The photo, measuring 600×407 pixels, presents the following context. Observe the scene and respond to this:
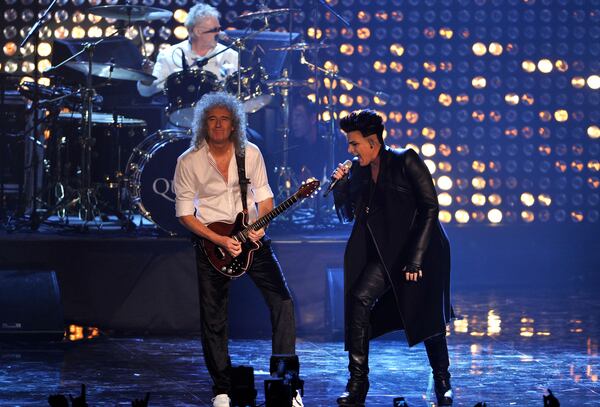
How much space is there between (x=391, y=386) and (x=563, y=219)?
6.82 metres

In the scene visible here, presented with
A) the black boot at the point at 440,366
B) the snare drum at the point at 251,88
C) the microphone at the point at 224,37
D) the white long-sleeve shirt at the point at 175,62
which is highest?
the microphone at the point at 224,37

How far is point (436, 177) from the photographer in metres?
13.3

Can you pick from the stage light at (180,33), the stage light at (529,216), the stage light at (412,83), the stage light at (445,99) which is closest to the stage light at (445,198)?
the stage light at (529,216)

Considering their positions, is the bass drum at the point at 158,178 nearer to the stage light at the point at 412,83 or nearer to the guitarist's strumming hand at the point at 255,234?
the guitarist's strumming hand at the point at 255,234

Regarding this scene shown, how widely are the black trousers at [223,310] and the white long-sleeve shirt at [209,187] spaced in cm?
24

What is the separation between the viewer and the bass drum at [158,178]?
366 inches

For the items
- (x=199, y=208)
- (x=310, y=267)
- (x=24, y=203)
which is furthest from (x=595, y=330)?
(x=24, y=203)

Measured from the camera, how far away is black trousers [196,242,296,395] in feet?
21.2

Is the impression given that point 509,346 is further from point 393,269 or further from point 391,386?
point 393,269

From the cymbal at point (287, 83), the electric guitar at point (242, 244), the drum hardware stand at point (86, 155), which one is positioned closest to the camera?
the electric guitar at point (242, 244)

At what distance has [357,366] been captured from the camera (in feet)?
20.8

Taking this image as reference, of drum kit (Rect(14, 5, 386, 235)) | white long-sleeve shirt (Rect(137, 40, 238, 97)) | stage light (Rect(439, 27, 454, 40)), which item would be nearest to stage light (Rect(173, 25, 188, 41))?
white long-sleeve shirt (Rect(137, 40, 238, 97))

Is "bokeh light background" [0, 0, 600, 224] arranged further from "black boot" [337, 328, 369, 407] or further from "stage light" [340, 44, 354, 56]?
"black boot" [337, 328, 369, 407]

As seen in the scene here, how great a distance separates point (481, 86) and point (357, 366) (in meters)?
7.58
